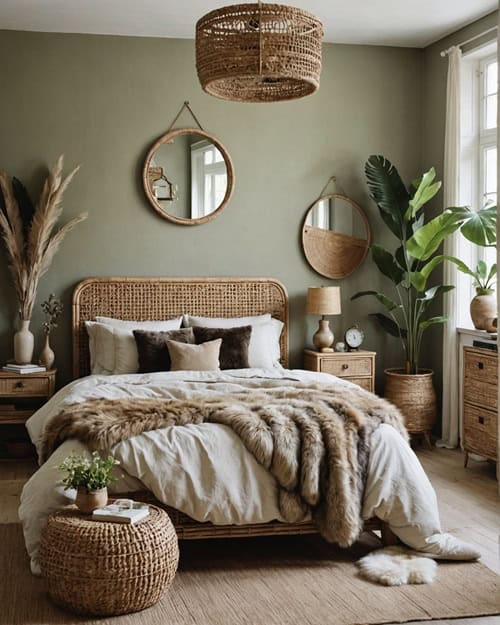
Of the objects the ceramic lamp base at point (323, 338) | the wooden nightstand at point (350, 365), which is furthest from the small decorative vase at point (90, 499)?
the ceramic lamp base at point (323, 338)

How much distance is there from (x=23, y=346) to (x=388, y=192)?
111 inches

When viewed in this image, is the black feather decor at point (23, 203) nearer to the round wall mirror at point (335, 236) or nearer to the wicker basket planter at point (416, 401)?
the round wall mirror at point (335, 236)

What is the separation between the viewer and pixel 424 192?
5887 mm

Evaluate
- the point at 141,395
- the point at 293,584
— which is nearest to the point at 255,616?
the point at 293,584

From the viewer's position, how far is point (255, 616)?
3.19 metres

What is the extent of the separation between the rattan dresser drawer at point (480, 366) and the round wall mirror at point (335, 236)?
1313 millimetres

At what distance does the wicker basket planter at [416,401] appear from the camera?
5.95 m

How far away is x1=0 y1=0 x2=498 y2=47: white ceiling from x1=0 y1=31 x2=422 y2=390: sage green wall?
0.18 metres

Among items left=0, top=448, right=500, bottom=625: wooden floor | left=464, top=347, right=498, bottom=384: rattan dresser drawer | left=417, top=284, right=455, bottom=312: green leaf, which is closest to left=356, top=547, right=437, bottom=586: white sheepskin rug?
left=0, top=448, right=500, bottom=625: wooden floor

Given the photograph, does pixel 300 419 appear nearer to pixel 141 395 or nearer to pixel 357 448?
pixel 357 448

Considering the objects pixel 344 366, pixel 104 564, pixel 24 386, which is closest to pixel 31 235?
pixel 24 386

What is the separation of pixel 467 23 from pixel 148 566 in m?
4.40

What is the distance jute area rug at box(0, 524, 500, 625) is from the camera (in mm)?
3176

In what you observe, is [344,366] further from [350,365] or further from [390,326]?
[390,326]
